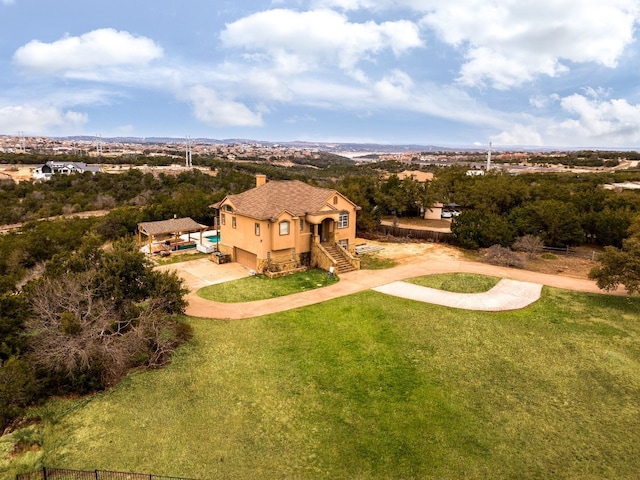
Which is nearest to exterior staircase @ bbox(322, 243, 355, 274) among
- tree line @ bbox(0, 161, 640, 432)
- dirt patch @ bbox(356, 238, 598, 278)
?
dirt patch @ bbox(356, 238, 598, 278)

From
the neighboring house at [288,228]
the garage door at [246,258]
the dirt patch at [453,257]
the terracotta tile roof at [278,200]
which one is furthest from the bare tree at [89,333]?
the dirt patch at [453,257]

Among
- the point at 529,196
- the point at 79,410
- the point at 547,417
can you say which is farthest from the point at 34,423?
the point at 529,196

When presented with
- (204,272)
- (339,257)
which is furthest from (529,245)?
(204,272)

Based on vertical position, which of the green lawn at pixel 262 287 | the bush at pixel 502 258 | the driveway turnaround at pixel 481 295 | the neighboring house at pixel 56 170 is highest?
the neighboring house at pixel 56 170

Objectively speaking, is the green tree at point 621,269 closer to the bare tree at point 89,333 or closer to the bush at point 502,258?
the bush at point 502,258

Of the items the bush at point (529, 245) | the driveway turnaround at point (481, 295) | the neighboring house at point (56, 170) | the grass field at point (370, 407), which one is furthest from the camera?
the neighboring house at point (56, 170)

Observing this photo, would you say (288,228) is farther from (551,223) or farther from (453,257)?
(551,223)
